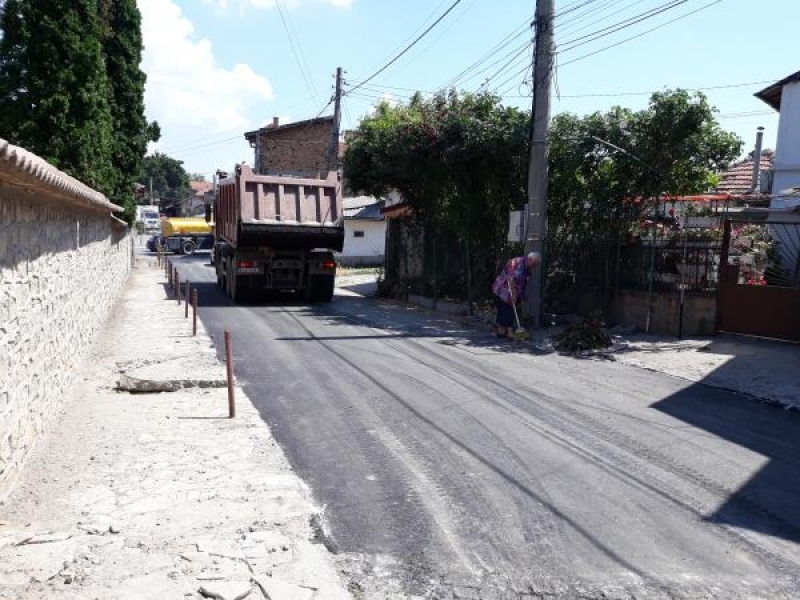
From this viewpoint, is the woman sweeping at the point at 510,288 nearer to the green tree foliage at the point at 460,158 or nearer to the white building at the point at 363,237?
the green tree foliage at the point at 460,158

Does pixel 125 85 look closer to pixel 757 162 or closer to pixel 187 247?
pixel 757 162

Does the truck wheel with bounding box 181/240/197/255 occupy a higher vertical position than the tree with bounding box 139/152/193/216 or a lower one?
lower

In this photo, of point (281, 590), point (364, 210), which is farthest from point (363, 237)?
point (281, 590)

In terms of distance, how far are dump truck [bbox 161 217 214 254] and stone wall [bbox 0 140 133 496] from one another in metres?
40.2

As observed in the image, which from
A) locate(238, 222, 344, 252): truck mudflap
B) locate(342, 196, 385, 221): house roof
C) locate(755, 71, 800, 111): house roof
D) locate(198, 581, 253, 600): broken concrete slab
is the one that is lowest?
locate(198, 581, 253, 600): broken concrete slab

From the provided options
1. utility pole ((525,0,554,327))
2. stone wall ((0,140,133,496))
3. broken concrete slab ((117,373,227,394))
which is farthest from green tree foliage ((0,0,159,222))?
utility pole ((525,0,554,327))

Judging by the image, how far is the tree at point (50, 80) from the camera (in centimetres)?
1148

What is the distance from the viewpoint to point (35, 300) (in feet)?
19.2

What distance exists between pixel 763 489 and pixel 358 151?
50.9 ft

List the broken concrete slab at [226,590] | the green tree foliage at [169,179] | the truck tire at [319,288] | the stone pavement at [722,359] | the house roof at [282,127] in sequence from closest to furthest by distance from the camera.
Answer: the broken concrete slab at [226,590], the stone pavement at [722,359], the truck tire at [319,288], the house roof at [282,127], the green tree foliage at [169,179]

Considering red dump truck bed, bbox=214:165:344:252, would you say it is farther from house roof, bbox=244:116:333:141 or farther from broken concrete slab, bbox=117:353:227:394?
house roof, bbox=244:116:333:141

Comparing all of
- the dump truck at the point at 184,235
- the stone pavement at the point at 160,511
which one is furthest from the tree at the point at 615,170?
the dump truck at the point at 184,235

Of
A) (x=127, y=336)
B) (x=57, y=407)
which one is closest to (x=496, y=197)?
(x=127, y=336)

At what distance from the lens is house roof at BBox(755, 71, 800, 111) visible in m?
15.6
